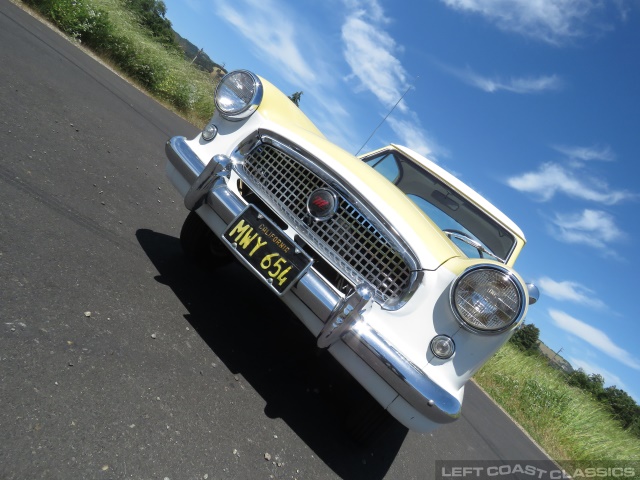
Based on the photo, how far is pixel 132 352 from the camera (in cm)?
200

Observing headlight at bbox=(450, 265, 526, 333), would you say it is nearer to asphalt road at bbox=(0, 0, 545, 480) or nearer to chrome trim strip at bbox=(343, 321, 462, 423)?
chrome trim strip at bbox=(343, 321, 462, 423)

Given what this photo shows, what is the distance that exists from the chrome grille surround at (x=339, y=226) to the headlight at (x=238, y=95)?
11.1 inches

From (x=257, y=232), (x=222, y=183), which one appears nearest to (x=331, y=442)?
(x=257, y=232)

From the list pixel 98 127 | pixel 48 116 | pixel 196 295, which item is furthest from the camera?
pixel 98 127

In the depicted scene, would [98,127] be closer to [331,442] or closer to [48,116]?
[48,116]

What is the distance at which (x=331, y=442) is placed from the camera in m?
2.41

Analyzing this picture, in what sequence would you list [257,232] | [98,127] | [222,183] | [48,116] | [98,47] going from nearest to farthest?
[257,232], [222,183], [48,116], [98,127], [98,47]

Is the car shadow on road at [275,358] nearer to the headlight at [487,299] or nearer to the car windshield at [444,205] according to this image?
the headlight at [487,299]

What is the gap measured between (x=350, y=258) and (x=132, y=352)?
1139 millimetres

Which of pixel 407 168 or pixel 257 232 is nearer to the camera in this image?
pixel 257 232

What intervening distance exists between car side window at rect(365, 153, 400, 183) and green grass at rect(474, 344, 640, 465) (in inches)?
194

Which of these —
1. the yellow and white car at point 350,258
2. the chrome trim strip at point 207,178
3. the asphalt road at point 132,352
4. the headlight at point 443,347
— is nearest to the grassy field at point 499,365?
the asphalt road at point 132,352

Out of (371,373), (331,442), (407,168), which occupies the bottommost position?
(331,442)

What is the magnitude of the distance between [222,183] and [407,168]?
2236mm
